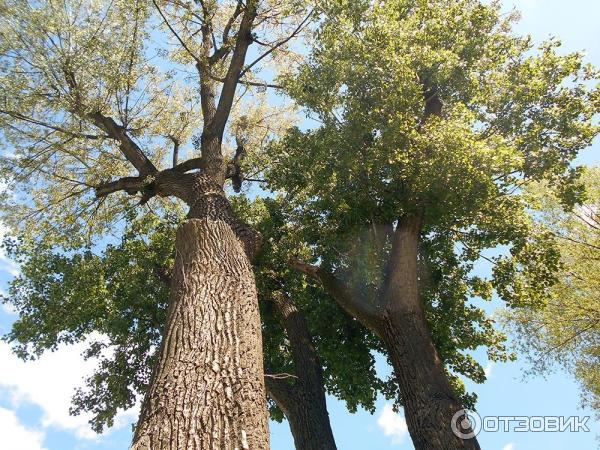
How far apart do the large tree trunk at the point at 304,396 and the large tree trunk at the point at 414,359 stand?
2.02 metres

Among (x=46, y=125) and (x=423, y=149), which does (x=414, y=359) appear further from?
(x=46, y=125)

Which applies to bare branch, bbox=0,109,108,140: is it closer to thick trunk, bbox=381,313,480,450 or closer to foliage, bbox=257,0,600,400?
foliage, bbox=257,0,600,400

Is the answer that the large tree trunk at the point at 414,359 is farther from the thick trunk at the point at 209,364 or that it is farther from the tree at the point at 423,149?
the thick trunk at the point at 209,364

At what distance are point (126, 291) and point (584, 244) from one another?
1374 cm

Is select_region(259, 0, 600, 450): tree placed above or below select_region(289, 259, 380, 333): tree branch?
above

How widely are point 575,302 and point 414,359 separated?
1057cm

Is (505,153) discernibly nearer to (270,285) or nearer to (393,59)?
(393,59)

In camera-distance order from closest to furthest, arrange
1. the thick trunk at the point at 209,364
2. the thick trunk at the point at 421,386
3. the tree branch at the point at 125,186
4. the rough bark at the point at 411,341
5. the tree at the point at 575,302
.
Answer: the thick trunk at the point at 209,364 < the thick trunk at the point at 421,386 < the rough bark at the point at 411,341 < the tree branch at the point at 125,186 < the tree at the point at 575,302

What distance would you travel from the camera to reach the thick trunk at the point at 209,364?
12.3ft

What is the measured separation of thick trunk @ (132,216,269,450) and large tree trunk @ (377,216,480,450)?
2.91 m

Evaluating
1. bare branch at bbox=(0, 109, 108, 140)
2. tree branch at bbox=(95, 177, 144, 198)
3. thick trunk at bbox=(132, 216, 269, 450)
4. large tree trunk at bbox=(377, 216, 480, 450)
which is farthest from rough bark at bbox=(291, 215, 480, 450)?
bare branch at bbox=(0, 109, 108, 140)

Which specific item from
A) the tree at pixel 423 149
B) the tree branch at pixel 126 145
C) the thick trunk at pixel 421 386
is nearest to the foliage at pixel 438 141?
the tree at pixel 423 149

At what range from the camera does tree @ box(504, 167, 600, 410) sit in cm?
1459

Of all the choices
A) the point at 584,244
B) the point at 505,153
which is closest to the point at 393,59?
the point at 505,153
